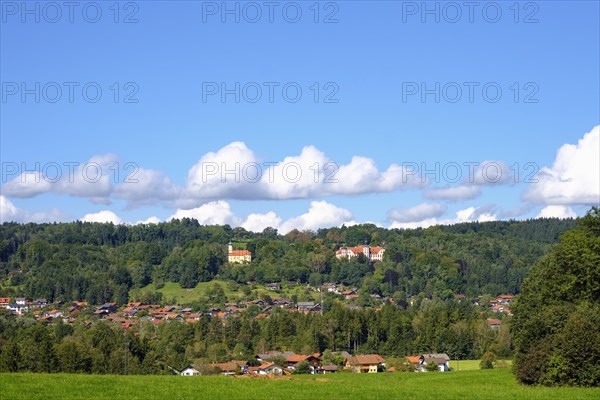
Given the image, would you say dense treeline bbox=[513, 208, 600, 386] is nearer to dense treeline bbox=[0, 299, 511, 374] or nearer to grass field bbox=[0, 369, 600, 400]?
grass field bbox=[0, 369, 600, 400]

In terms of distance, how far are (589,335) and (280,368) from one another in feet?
209

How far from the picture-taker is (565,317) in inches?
1959

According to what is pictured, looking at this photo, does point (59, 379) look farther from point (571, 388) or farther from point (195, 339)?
point (195, 339)

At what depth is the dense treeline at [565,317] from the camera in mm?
45469

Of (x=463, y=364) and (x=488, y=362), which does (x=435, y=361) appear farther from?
(x=488, y=362)

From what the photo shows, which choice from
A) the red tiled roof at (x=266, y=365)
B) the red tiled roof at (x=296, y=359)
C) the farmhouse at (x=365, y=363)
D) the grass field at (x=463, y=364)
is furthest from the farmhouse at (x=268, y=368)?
the grass field at (x=463, y=364)

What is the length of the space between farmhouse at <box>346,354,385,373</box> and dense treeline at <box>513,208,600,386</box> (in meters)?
50.3

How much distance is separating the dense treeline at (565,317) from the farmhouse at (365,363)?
50255 mm

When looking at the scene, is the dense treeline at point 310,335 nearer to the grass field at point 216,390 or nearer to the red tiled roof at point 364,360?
the red tiled roof at point 364,360

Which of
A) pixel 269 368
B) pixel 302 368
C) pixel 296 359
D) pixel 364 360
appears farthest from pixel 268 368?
pixel 364 360

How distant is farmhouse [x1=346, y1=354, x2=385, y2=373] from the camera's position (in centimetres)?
11175

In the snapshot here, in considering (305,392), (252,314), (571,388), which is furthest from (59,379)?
(252,314)

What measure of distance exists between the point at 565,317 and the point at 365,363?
66.1 m

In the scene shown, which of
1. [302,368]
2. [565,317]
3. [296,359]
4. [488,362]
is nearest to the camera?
[565,317]
